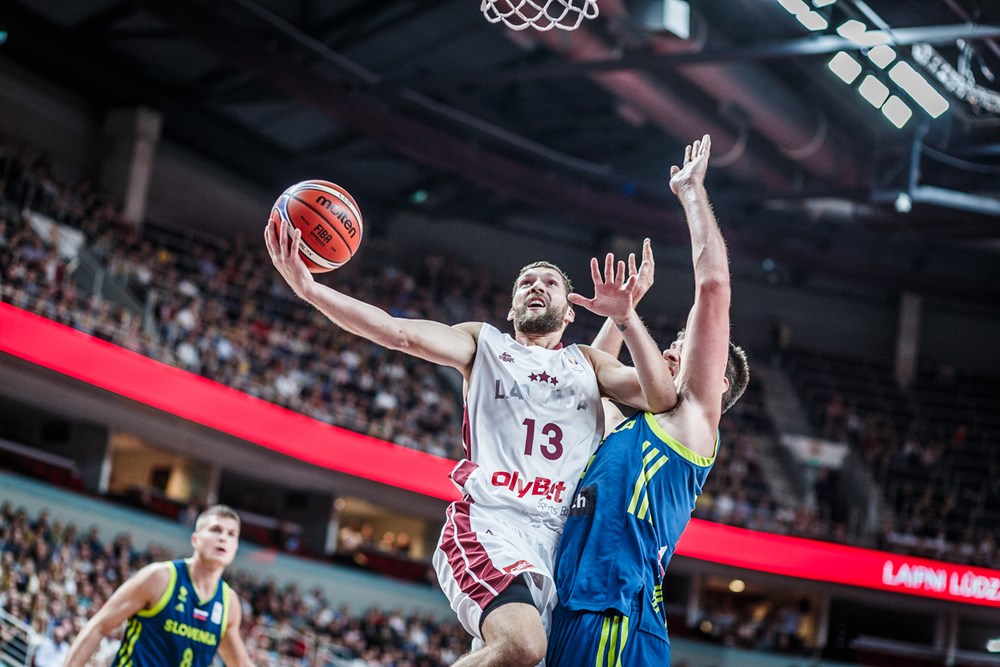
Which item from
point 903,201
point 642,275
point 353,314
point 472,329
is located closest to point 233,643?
point 472,329

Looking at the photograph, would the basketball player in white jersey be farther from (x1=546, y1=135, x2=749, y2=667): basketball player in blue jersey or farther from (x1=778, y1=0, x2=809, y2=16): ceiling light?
(x1=778, y1=0, x2=809, y2=16): ceiling light

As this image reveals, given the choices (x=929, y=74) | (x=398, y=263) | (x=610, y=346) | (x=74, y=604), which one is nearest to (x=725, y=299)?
(x=610, y=346)

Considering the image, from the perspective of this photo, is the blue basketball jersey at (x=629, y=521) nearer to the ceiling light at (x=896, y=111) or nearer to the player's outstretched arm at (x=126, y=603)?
the player's outstretched arm at (x=126, y=603)

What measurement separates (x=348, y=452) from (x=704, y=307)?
1711 cm

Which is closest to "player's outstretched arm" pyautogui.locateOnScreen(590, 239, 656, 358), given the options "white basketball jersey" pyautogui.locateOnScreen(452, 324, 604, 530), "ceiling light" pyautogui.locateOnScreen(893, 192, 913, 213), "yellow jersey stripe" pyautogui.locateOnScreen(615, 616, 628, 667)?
"white basketball jersey" pyautogui.locateOnScreen(452, 324, 604, 530)

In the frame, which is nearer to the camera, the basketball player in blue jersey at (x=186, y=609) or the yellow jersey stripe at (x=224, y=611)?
the basketball player in blue jersey at (x=186, y=609)

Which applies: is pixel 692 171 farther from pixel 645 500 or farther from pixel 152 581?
pixel 152 581

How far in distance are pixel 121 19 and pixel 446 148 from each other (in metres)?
7.00

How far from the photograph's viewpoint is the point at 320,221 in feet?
17.2

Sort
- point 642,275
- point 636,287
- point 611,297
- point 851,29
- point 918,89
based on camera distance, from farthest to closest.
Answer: point 918,89 < point 851,29 < point 642,275 < point 636,287 < point 611,297

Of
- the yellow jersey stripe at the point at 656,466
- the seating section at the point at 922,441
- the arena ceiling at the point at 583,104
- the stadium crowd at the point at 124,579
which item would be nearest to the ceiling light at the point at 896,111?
the arena ceiling at the point at 583,104

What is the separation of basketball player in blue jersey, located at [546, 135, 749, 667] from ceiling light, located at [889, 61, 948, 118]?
14292mm

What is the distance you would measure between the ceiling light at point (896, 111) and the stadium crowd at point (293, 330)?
30.6ft

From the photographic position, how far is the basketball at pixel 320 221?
5121 millimetres
